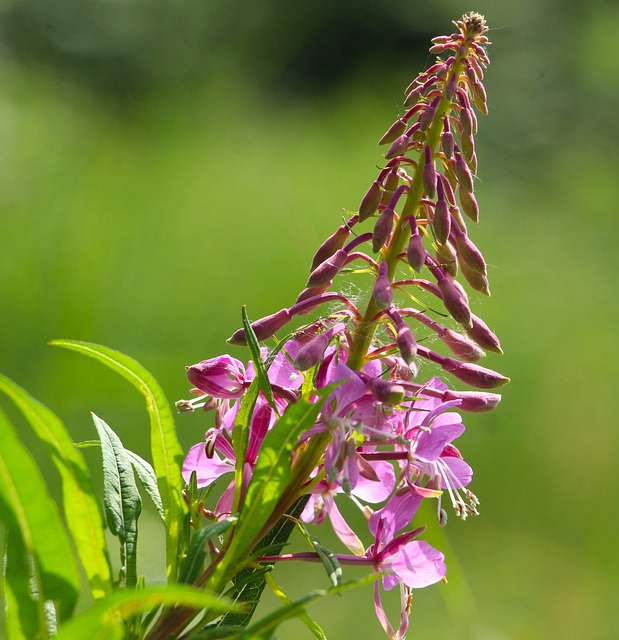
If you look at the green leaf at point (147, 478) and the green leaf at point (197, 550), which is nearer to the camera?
the green leaf at point (197, 550)

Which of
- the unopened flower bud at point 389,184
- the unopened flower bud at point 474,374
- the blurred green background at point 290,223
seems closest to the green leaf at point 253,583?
the unopened flower bud at point 474,374

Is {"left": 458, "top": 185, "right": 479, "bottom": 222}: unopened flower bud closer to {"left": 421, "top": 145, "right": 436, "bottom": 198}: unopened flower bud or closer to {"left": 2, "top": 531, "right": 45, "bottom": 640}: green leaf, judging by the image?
{"left": 421, "top": 145, "right": 436, "bottom": 198}: unopened flower bud

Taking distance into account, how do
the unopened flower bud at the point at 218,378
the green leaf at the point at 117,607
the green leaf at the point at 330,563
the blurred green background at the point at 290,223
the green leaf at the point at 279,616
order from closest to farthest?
the green leaf at the point at 117,607
the green leaf at the point at 279,616
the green leaf at the point at 330,563
the unopened flower bud at the point at 218,378
the blurred green background at the point at 290,223

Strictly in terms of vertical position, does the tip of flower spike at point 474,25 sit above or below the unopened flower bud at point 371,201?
above

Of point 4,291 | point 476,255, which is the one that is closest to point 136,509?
point 476,255

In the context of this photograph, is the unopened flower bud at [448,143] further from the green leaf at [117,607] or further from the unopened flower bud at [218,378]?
the green leaf at [117,607]

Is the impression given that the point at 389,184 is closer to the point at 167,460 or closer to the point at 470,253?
the point at 470,253

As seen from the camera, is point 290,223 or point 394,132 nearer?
point 394,132

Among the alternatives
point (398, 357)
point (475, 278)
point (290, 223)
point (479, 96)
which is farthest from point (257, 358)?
point (290, 223)
